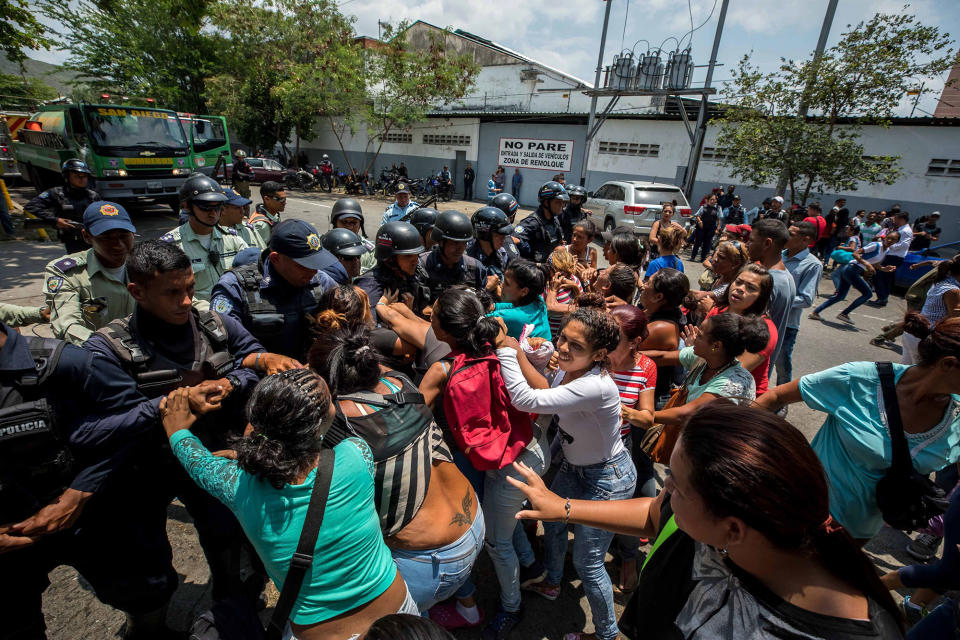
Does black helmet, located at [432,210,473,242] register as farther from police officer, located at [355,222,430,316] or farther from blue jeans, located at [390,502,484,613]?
blue jeans, located at [390,502,484,613]

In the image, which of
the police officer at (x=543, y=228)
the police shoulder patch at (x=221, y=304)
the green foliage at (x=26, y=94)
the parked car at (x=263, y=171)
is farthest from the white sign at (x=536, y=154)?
the green foliage at (x=26, y=94)

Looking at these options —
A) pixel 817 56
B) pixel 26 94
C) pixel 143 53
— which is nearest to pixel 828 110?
pixel 817 56

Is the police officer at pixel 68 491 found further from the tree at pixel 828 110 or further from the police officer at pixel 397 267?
the tree at pixel 828 110

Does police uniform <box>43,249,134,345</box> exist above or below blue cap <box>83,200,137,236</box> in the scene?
below

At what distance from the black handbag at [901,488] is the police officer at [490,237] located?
3.02 m

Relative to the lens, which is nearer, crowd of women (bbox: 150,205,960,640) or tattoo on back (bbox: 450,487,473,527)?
crowd of women (bbox: 150,205,960,640)

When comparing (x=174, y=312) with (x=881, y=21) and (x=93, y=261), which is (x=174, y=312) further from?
(x=881, y=21)

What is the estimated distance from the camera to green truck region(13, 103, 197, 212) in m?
11.0

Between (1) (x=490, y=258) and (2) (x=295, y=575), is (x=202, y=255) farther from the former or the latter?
(2) (x=295, y=575)

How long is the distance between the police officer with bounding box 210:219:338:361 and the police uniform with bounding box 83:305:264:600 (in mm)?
301

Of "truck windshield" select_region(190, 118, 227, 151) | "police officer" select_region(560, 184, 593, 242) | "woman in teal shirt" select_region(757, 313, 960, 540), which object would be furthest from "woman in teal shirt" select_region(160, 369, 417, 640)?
"truck windshield" select_region(190, 118, 227, 151)

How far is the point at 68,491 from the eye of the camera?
1.70m

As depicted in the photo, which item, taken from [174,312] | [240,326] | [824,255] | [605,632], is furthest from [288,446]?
[824,255]

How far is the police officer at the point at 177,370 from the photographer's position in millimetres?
1882
